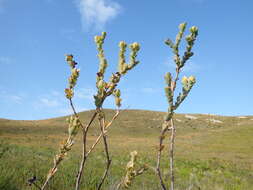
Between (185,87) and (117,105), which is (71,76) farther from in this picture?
(185,87)

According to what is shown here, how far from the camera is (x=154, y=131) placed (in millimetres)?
66812

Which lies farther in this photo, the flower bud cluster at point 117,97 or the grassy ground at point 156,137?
the grassy ground at point 156,137

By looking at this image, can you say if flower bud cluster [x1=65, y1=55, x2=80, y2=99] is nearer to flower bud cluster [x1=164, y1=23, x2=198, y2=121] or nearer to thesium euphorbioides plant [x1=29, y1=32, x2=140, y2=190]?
thesium euphorbioides plant [x1=29, y1=32, x2=140, y2=190]

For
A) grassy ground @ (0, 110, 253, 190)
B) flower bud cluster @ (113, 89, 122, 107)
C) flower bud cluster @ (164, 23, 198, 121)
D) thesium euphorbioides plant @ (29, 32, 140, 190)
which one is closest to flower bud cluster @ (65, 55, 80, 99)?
thesium euphorbioides plant @ (29, 32, 140, 190)

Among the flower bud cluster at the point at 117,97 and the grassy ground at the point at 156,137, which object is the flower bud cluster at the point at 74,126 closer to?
the flower bud cluster at the point at 117,97


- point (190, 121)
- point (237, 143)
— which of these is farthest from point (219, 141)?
point (190, 121)

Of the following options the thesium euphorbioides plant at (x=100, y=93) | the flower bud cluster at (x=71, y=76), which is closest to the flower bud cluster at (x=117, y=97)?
the thesium euphorbioides plant at (x=100, y=93)

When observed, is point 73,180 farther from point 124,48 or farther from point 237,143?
point 237,143

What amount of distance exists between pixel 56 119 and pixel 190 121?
36.2 metres

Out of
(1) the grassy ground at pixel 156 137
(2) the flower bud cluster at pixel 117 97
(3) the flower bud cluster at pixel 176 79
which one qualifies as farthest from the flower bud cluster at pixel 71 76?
(1) the grassy ground at pixel 156 137

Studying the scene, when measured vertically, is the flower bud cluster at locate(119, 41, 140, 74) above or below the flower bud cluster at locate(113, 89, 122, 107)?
above

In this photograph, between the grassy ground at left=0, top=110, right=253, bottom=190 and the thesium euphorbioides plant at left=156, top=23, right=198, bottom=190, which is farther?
the grassy ground at left=0, top=110, right=253, bottom=190

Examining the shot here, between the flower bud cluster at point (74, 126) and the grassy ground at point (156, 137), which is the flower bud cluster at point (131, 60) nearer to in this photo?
the flower bud cluster at point (74, 126)

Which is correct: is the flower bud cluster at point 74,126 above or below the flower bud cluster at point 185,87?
below
